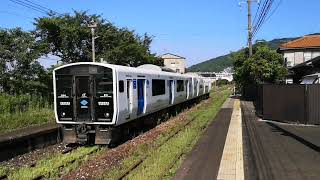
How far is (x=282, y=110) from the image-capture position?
2409 centimetres

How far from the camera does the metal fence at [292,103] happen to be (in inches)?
865

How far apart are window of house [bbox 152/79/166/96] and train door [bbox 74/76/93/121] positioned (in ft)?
20.1

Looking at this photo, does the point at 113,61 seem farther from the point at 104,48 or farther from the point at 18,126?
the point at 18,126

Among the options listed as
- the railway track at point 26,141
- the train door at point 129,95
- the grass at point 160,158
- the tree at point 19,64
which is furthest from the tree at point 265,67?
the railway track at point 26,141

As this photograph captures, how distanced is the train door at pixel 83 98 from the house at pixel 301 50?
133ft

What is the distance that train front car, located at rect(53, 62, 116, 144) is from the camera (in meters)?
16.6

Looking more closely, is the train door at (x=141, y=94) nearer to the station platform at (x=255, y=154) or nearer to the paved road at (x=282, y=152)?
the station platform at (x=255, y=154)

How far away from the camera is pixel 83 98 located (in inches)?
663

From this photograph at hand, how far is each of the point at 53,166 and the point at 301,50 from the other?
45224mm

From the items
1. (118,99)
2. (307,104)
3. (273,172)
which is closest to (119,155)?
(118,99)

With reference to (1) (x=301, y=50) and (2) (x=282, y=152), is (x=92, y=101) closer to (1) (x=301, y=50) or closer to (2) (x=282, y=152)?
(2) (x=282, y=152)

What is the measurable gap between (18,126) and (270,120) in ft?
41.0

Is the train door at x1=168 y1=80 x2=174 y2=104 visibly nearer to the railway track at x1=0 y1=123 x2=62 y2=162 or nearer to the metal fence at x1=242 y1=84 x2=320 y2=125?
the metal fence at x1=242 y1=84 x2=320 y2=125

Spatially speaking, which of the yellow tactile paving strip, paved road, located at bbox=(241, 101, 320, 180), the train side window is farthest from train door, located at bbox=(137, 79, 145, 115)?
paved road, located at bbox=(241, 101, 320, 180)
